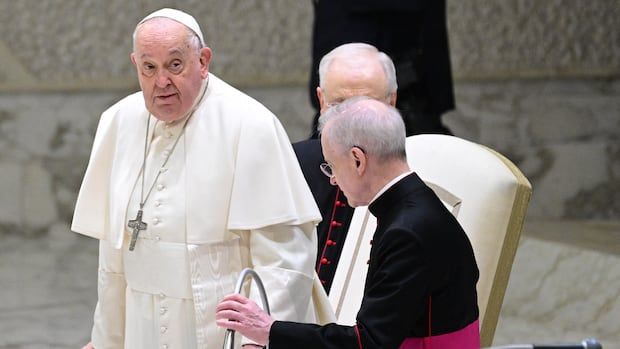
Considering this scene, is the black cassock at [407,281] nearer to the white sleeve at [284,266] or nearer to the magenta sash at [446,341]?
the magenta sash at [446,341]

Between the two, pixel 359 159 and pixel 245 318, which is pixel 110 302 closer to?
pixel 245 318

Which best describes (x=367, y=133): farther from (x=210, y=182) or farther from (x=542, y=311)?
(x=542, y=311)

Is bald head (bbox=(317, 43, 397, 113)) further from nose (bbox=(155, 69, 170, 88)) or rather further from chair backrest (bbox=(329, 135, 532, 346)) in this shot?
nose (bbox=(155, 69, 170, 88))

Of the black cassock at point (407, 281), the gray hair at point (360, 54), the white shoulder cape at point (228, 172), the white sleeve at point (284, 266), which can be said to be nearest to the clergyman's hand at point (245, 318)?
the black cassock at point (407, 281)

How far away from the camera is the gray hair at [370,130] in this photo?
9.78ft

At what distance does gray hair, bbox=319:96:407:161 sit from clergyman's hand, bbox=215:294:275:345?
1.40 ft

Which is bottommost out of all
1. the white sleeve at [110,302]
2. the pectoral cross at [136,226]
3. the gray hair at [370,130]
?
the white sleeve at [110,302]

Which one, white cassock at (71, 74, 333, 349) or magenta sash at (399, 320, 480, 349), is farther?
white cassock at (71, 74, 333, 349)

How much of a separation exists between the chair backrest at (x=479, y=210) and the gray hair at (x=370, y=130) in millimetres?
669

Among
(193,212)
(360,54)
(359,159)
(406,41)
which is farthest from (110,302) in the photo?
(406,41)

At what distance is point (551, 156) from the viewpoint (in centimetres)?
827

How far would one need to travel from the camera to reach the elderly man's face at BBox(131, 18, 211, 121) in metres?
3.40

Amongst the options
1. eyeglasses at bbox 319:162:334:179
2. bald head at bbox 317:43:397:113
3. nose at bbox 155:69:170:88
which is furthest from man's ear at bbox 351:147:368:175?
bald head at bbox 317:43:397:113

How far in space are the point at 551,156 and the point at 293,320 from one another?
5.17m
